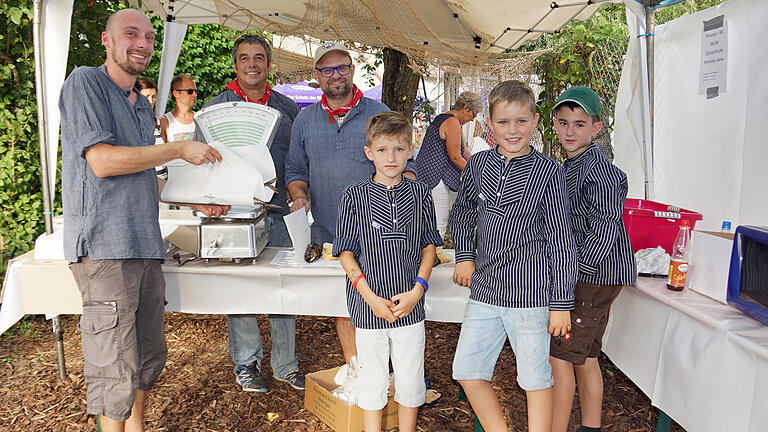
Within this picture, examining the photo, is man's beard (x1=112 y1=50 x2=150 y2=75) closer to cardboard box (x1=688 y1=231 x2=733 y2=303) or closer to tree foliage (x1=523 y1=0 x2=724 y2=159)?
cardboard box (x1=688 y1=231 x2=733 y2=303)

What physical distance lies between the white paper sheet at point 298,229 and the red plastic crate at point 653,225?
5.36 ft

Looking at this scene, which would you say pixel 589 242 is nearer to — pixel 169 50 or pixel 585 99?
pixel 585 99

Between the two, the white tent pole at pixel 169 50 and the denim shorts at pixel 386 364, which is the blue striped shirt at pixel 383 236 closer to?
the denim shorts at pixel 386 364

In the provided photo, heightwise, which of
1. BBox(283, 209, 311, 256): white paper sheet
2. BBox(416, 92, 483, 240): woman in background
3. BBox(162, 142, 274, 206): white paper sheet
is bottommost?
BBox(283, 209, 311, 256): white paper sheet

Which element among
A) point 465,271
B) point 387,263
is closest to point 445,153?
point 465,271

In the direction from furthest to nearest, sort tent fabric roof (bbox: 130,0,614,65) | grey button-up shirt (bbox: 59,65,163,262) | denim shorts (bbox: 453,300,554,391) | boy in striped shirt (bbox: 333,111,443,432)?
1. tent fabric roof (bbox: 130,0,614,65)
2. boy in striped shirt (bbox: 333,111,443,432)
3. denim shorts (bbox: 453,300,554,391)
4. grey button-up shirt (bbox: 59,65,163,262)

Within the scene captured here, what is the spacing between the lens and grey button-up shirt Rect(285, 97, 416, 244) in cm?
276

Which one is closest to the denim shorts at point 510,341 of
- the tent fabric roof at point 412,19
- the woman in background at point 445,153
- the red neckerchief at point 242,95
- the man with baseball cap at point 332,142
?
the man with baseball cap at point 332,142

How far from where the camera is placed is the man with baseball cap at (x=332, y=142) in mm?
2721

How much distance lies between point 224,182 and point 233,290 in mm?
600

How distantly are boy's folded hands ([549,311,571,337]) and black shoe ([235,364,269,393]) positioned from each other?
6.27 feet

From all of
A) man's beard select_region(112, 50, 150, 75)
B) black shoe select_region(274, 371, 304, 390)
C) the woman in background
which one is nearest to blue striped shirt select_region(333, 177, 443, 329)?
man's beard select_region(112, 50, 150, 75)

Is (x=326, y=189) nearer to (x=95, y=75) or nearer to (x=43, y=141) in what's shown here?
(x=95, y=75)

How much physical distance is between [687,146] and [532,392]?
2.41 m
